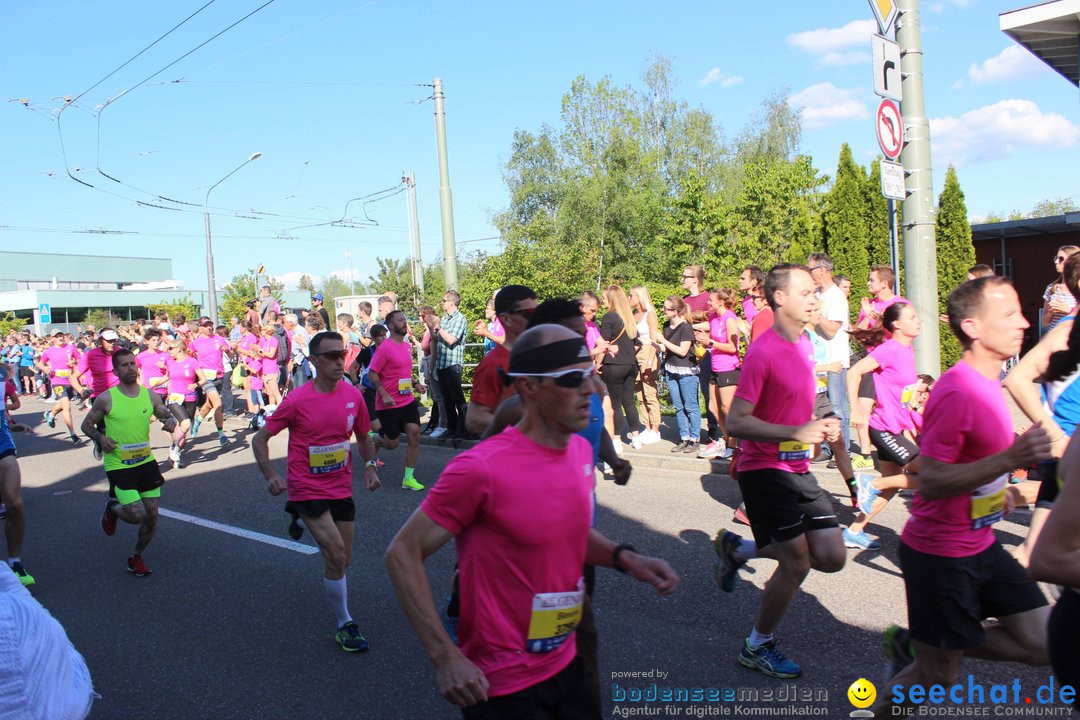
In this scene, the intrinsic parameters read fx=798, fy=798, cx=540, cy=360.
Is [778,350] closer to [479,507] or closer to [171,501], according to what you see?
[479,507]

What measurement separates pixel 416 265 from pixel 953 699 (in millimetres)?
24056

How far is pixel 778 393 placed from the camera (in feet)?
13.5

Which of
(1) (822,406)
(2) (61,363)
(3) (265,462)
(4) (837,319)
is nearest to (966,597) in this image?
(3) (265,462)

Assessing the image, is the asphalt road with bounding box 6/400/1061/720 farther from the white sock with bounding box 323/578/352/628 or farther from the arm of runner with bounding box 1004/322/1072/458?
the arm of runner with bounding box 1004/322/1072/458

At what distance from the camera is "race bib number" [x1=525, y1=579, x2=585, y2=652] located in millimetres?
2326

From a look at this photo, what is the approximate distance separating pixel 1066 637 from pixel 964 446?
98 cm

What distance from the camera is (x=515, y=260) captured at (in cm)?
1516

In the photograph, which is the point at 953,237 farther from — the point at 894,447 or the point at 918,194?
the point at 894,447

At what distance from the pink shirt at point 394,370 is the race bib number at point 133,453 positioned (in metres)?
2.72

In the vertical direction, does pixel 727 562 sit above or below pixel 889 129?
below

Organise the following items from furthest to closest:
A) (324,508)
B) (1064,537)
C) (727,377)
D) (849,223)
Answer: (849,223) < (727,377) < (324,508) < (1064,537)

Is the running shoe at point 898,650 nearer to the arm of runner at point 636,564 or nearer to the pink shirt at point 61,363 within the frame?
the arm of runner at point 636,564

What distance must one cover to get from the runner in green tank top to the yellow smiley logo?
5.53 m

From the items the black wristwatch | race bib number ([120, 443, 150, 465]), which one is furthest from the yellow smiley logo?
race bib number ([120, 443, 150, 465])
